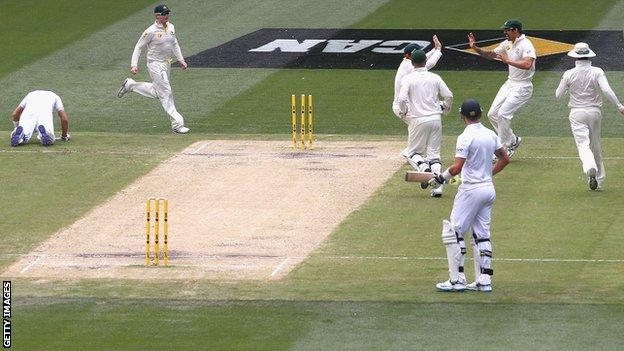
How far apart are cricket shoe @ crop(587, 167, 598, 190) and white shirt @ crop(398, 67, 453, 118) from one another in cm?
219

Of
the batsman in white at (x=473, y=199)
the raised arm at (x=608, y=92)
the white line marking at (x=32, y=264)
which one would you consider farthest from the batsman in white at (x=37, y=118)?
the batsman in white at (x=473, y=199)

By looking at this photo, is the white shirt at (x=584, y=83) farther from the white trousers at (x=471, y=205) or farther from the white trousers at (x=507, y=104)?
the white trousers at (x=471, y=205)

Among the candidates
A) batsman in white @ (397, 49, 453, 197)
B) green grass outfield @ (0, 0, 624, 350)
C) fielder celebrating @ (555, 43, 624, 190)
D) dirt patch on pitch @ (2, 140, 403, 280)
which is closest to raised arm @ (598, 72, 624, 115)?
fielder celebrating @ (555, 43, 624, 190)

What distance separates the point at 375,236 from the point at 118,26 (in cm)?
1978

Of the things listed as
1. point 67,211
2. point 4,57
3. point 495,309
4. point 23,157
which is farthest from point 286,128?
point 495,309

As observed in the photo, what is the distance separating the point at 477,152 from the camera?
1554 centimetres

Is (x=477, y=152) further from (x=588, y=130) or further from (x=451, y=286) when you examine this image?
(x=588, y=130)

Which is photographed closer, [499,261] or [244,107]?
[499,261]

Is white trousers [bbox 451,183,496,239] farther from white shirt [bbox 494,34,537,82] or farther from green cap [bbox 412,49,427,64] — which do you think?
white shirt [bbox 494,34,537,82]

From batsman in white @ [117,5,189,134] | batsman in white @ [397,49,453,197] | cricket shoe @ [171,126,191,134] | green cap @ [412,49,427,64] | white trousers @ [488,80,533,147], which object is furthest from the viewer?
cricket shoe @ [171,126,191,134]

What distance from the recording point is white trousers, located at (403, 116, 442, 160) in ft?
67.6

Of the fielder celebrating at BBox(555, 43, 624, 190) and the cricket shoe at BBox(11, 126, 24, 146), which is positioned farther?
the cricket shoe at BBox(11, 126, 24, 146)

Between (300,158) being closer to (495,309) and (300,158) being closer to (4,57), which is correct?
(495,309)

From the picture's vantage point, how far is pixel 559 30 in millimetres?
35062
